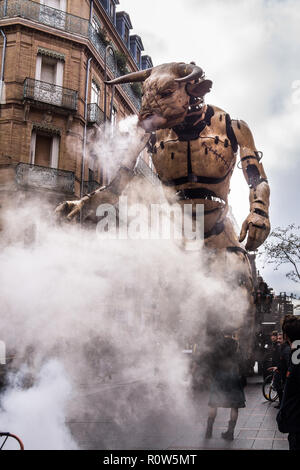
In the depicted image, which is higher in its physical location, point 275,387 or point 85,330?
point 85,330

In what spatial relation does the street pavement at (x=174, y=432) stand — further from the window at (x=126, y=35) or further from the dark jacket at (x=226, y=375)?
the window at (x=126, y=35)

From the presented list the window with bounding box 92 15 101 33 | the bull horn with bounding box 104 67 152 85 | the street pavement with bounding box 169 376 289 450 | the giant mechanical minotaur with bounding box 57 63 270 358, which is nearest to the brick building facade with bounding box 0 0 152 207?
the window with bounding box 92 15 101 33

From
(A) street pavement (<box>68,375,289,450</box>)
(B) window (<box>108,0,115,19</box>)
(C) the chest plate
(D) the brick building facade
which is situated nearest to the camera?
(C) the chest plate

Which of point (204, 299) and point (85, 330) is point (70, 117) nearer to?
point (85, 330)

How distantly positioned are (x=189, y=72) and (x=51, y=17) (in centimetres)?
1866

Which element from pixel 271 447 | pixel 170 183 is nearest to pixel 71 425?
pixel 271 447

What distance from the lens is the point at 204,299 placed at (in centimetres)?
417

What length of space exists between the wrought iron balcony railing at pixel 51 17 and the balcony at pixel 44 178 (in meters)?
4.25

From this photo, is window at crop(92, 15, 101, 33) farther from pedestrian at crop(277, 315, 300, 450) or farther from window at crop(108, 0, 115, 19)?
pedestrian at crop(277, 315, 300, 450)

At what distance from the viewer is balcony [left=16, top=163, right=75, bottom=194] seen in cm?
1780

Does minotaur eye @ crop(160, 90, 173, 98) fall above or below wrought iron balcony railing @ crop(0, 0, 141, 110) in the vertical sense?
below

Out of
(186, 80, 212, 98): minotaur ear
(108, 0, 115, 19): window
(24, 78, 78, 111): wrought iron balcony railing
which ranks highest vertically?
(108, 0, 115, 19): window

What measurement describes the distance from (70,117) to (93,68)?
323 cm

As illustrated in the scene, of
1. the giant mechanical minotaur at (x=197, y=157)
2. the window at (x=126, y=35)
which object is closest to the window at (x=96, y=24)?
the window at (x=126, y=35)
